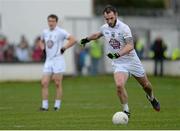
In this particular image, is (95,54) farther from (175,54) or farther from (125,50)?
(125,50)

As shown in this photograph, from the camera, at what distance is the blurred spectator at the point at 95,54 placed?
40031 mm

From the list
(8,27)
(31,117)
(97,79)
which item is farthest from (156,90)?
(8,27)

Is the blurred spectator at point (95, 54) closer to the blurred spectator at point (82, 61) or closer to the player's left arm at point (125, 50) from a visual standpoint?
the blurred spectator at point (82, 61)

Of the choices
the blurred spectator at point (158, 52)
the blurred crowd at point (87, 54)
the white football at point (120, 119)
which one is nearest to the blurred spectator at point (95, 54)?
the blurred crowd at point (87, 54)

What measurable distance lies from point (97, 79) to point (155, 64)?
147 inches

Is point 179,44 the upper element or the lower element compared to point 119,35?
lower

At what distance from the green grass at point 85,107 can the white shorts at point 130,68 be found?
96 cm

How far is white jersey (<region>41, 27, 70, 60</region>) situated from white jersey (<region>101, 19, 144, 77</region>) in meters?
3.11

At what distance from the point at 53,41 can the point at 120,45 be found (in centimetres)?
354

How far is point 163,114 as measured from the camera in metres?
18.1

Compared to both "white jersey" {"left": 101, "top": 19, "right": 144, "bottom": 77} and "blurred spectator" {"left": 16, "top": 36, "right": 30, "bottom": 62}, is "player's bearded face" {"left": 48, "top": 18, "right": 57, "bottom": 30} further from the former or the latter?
"blurred spectator" {"left": 16, "top": 36, "right": 30, "bottom": 62}

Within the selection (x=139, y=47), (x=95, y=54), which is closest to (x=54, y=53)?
(x=95, y=54)

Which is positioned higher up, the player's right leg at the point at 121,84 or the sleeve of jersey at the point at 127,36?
the sleeve of jersey at the point at 127,36

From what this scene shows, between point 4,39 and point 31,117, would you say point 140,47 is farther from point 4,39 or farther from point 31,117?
point 31,117
